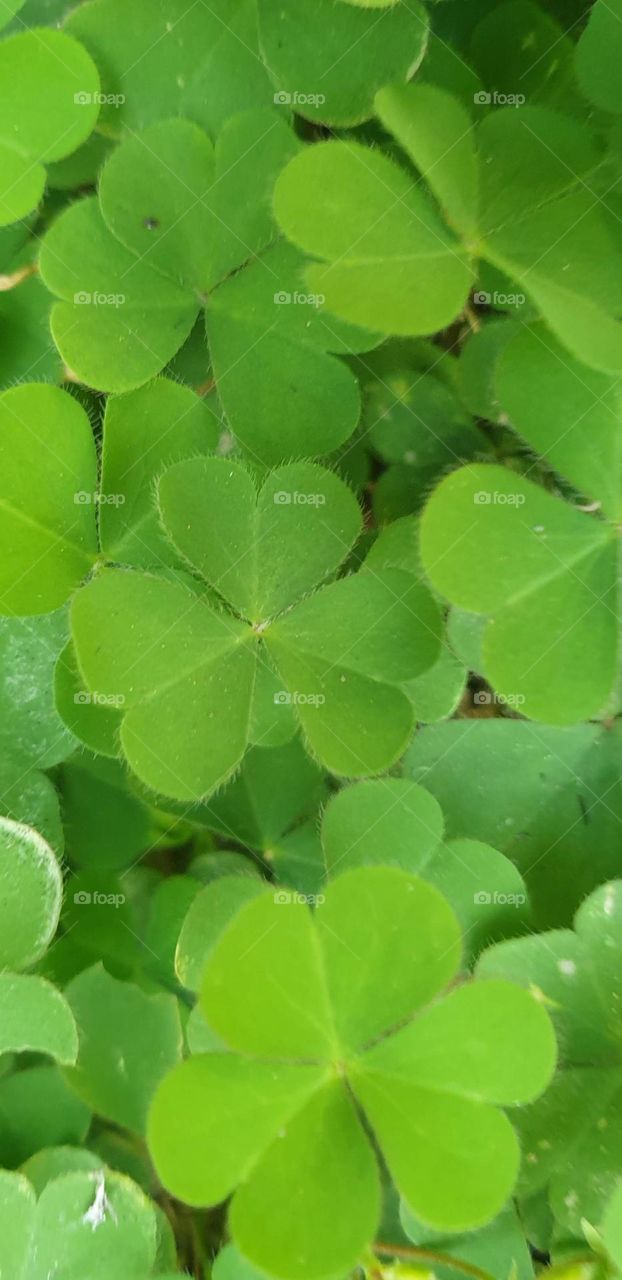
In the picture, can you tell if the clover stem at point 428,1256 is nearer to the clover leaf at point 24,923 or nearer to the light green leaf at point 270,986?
the light green leaf at point 270,986

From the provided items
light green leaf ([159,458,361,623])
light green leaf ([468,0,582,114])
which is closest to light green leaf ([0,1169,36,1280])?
light green leaf ([159,458,361,623])

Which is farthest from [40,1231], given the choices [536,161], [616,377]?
[536,161]

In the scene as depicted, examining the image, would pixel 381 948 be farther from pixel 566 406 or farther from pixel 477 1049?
pixel 566 406

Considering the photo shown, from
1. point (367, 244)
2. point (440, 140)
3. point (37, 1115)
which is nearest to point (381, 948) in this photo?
point (37, 1115)

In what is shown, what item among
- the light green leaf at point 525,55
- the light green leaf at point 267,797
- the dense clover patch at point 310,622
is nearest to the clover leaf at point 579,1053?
the dense clover patch at point 310,622

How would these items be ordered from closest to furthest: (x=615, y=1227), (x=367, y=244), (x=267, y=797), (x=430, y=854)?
(x=615, y=1227) < (x=367, y=244) < (x=430, y=854) < (x=267, y=797)
